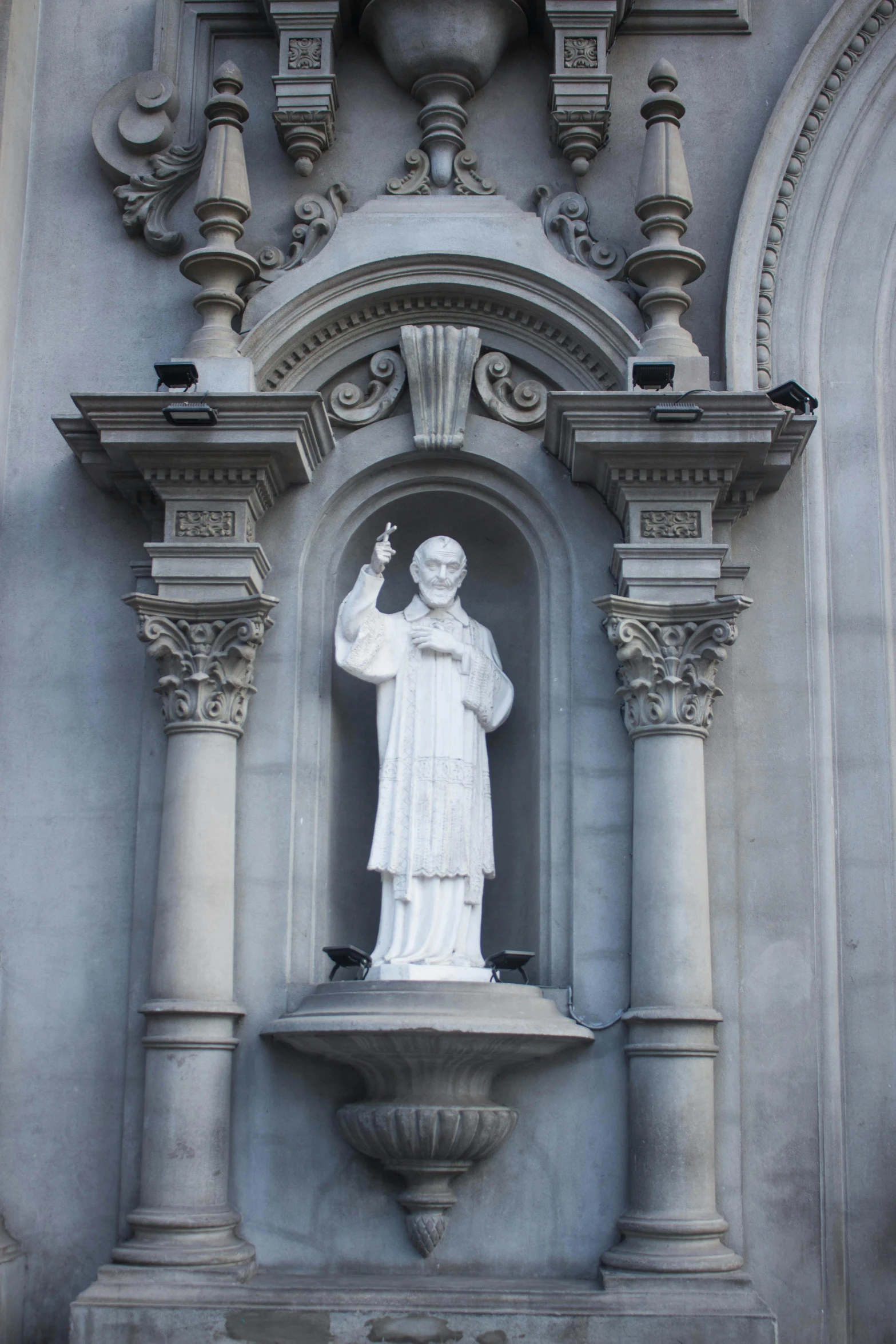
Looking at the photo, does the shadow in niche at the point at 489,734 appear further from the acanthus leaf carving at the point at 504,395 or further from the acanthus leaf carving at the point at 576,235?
the acanthus leaf carving at the point at 576,235

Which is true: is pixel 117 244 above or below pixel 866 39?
below

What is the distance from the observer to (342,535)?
32.1 ft

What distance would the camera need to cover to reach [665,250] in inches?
365

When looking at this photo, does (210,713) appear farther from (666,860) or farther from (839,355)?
(839,355)

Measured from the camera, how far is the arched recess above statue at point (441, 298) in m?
9.58

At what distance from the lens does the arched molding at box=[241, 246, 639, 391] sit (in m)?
9.55

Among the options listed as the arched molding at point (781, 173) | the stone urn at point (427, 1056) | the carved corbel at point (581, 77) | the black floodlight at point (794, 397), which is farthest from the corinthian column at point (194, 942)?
the carved corbel at point (581, 77)

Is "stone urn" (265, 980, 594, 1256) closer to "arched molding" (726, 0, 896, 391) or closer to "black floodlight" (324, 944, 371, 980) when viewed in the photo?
"black floodlight" (324, 944, 371, 980)

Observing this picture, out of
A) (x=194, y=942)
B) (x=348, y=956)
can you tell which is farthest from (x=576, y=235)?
(x=194, y=942)

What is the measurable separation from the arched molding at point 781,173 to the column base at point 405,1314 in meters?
4.94

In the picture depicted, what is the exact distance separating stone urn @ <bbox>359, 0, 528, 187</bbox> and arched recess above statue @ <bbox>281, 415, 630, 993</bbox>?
1.79 meters

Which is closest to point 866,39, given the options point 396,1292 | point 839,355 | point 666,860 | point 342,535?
point 839,355

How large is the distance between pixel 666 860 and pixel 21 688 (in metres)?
3.78

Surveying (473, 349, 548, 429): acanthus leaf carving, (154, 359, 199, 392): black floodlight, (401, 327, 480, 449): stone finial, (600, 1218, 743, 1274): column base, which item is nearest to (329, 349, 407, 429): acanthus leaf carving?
(401, 327, 480, 449): stone finial
